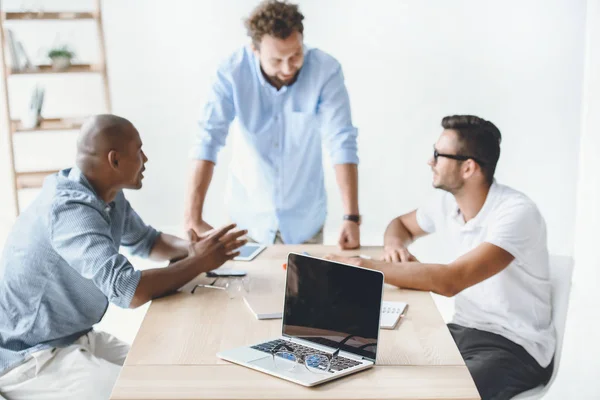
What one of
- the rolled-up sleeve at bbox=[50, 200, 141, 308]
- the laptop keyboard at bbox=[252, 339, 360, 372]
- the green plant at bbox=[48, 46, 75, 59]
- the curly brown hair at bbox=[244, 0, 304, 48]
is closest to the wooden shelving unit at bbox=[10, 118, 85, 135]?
the green plant at bbox=[48, 46, 75, 59]

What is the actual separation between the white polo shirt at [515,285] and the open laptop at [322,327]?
0.77 m

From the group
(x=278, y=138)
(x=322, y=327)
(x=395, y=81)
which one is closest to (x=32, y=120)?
(x=278, y=138)

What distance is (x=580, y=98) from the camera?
4.94m

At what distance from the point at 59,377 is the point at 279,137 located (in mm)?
1340

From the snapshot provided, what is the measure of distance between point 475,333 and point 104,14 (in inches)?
149

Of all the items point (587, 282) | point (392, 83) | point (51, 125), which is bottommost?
point (587, 282)

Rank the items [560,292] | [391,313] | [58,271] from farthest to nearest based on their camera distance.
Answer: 1. [560,292]
2. [58,271]
3. [391,313]

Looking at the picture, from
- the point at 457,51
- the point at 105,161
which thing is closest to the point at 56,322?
the point at 105,161

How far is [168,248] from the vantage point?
2.57 metres

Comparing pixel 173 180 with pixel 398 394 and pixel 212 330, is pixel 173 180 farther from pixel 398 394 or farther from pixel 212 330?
pixel 398 394

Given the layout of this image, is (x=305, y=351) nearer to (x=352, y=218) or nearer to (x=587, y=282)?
(x=352, y=218)

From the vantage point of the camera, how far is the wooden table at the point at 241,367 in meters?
1.54

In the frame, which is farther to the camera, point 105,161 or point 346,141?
point 346,141

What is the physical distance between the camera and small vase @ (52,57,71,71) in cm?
461
